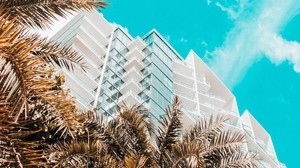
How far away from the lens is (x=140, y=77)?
54250 millimetres

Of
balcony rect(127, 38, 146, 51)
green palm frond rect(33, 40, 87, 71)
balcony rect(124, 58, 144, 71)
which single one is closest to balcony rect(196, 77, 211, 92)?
balcony rect(127, 38, 146, 51)

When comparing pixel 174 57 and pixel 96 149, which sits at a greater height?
pixel 174 57

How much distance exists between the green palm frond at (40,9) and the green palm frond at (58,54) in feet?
1.80

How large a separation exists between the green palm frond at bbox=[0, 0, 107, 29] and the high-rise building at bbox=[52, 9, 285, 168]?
111 feet

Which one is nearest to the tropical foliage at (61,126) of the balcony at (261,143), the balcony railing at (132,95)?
the balcony railing at (132,95)

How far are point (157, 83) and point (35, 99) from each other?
45359 mm

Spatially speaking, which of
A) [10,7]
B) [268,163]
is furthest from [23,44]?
[268,163]

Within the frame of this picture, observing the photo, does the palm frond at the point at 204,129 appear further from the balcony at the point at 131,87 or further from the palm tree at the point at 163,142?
the balcony at the point at 131,87

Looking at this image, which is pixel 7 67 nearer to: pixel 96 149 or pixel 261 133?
pixel 96 149

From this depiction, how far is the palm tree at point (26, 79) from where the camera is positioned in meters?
6.41

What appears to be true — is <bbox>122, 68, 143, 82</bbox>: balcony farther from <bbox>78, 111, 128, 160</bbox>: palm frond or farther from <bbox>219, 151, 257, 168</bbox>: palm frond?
<bbox>219, 151, 257, 168</bbox>: palm frond

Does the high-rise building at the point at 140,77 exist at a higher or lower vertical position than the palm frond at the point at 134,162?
higher

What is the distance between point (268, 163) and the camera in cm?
6788

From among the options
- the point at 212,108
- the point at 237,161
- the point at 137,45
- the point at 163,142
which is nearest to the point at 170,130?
the point at 163,142
